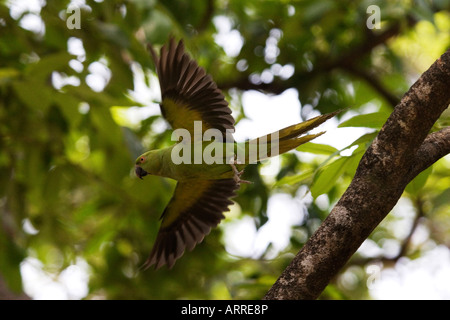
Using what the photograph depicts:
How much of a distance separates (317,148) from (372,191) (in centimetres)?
57

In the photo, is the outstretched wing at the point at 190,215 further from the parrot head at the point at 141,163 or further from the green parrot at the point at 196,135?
the green parrot at the point at 196,135

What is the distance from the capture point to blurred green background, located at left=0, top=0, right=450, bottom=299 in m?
3.69

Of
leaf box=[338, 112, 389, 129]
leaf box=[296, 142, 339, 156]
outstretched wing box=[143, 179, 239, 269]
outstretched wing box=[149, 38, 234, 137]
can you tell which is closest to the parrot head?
outstretched wing box=[149, 38, 234, 137]

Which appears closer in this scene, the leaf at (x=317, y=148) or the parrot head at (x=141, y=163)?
the leaf at (x=317, y=148)

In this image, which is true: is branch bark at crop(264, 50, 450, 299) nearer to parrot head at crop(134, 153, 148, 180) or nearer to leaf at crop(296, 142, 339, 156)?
leaf at crop(296, 142, 339, 156)

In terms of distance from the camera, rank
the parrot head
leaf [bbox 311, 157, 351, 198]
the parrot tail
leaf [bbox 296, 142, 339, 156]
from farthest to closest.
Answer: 1. the parrot head
2. leaf [bbox 296, 142, 339, 156]
3. leaf [bbox 311, 157, 351, 198]
4. the parrot tail

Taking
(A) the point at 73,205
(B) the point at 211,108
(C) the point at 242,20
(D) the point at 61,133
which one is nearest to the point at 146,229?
(D) the point at 61,133

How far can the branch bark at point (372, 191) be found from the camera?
176 cm

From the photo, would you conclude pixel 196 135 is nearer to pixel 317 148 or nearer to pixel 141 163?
pixel 141 163

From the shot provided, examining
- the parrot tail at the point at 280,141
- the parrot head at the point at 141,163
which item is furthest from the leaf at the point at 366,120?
the parrot head at the point at 141,163

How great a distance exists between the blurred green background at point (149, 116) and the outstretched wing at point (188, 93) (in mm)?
983

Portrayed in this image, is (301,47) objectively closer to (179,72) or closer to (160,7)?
(160,7)

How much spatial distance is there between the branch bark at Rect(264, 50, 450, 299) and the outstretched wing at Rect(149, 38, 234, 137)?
0.73 metres

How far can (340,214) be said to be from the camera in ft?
5.89
